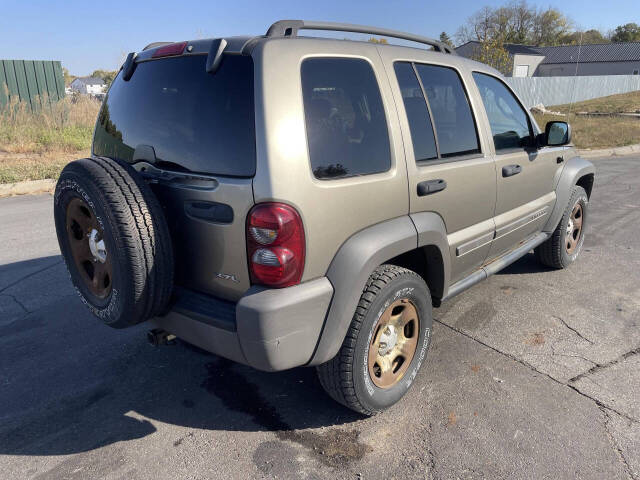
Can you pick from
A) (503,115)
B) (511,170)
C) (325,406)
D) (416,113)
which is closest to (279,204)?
(416,113)

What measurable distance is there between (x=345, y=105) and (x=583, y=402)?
7.09 feet

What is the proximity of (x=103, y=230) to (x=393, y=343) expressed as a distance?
1.66 m

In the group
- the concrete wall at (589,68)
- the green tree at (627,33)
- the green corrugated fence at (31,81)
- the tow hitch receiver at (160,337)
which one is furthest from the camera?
the green tree at (627,33)

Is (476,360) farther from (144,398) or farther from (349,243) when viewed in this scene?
(144,398)

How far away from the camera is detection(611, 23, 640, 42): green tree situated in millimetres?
76000

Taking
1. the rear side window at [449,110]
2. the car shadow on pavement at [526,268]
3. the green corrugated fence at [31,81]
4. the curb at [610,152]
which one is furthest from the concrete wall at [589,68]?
the rear side window at [449,110]

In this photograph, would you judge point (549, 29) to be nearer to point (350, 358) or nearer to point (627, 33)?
point (627, 33)

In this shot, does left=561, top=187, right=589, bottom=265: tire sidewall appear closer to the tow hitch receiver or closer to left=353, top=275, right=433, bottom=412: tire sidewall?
left=353, top=275, right=433, bottom=412: tire sidewall

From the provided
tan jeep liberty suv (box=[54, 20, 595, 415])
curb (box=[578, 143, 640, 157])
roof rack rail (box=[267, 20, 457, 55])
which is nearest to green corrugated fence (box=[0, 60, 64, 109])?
tan jeep liberty suv (box=[54, 20, 595, 415])

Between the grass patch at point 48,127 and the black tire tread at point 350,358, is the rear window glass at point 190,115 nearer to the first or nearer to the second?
the black tire tread at point 350,358

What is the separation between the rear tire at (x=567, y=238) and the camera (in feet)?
15.0

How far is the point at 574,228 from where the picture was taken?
4.95 metres

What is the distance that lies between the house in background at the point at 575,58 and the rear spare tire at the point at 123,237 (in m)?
59.2

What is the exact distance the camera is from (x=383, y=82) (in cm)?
253
